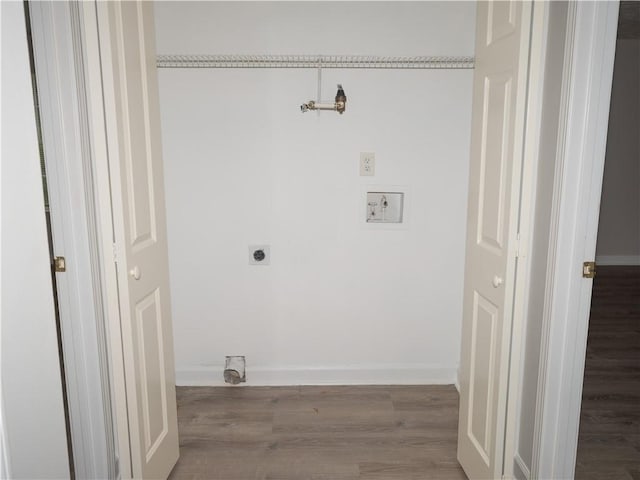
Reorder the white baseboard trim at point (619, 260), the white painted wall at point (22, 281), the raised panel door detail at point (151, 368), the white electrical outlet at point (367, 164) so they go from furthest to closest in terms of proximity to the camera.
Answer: the white baseboard trim at point (619, 260) → the white electrical outlet at point (367, 164) → the raised panel door detail at point (151, 368) → the white painted wall at point (22, 281)

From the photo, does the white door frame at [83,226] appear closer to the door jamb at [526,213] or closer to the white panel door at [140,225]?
the white panel door at [140,225]

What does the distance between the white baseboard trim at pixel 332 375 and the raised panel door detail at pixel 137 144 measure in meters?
1.40

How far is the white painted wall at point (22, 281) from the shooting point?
2.09ft

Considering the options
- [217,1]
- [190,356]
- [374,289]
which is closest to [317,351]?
[374,289]

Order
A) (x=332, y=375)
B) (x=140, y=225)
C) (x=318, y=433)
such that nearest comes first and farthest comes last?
1. (x=140, y=225)
2. (x=318, y=433)
3. (x=332, y=375)

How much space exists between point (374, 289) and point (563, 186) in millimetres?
1528

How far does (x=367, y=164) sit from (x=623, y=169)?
4.40 metres

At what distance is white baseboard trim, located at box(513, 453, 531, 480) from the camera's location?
1860 millimetres

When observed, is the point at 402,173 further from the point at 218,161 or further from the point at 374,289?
the point at 218,161

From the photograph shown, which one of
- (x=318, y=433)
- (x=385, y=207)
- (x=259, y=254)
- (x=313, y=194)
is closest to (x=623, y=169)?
(x=385, y=207)

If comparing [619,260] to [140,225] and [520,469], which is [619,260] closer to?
[520,469]

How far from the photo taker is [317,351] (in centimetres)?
302

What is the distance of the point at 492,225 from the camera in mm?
1797

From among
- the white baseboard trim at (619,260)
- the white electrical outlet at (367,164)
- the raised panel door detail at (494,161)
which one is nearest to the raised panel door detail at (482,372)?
the raised panel door detail at (494,161)
